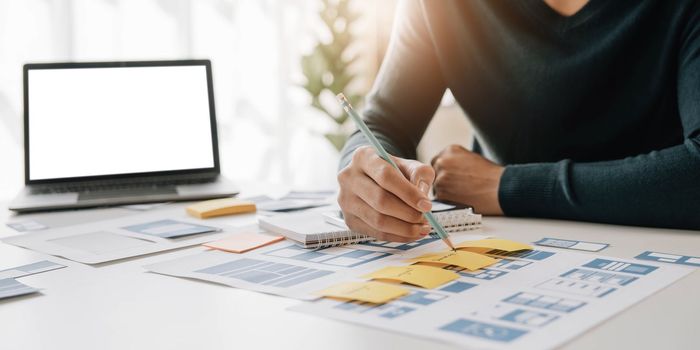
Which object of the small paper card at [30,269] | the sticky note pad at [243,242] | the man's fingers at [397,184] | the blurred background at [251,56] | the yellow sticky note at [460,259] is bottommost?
the yellow sticky note at [460,259]

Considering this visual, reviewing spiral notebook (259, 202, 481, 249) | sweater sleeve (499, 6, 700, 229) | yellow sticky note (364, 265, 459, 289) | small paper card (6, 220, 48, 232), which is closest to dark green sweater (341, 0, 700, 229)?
sweater sleeve (499, 6, 700, 229)

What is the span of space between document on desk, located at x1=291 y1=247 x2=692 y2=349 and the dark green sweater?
0.92 ft

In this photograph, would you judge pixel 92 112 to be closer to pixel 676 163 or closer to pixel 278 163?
pixel 676 163

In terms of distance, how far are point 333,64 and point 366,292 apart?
8.64ft

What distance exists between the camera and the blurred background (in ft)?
7.64

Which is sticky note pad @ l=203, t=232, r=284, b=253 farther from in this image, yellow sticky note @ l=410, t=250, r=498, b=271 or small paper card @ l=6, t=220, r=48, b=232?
small paper card @ l=6, t=220, r=48, b=232

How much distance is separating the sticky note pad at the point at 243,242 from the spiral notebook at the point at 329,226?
23 millimetres

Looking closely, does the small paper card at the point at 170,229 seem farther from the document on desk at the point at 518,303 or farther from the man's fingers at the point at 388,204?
the document on desk at the point at 518,303

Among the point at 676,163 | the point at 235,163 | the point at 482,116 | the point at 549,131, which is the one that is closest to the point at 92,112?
the point at 482,116

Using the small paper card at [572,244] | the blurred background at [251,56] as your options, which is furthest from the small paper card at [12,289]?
the blurred background at [251,56]

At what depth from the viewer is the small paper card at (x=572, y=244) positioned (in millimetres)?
810

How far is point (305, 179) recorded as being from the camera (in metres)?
3.30

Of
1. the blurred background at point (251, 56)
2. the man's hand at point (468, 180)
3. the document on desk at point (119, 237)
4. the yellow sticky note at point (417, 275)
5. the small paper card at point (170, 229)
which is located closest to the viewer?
the yellow sticky note at point (417, 275)

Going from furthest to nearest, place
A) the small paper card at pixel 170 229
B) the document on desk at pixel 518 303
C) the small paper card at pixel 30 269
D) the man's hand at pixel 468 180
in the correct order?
the man's hand at pixel 468 180 < the small paper card at pixel 170 229 < the small paper card at pixel 30 269 < the document on desk at pixel 518 303
